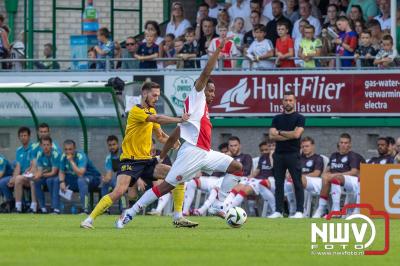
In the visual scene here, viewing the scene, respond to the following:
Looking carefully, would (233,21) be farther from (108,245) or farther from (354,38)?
(108,245)

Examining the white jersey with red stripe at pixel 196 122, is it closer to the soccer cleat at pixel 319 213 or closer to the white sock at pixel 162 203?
the soccer cleat at pixel 319 213

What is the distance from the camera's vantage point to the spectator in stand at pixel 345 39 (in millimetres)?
26625

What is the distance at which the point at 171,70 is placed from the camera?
92.6ft

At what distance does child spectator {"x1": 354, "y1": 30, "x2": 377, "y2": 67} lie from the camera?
26203mm

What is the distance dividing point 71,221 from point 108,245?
19.8 ft

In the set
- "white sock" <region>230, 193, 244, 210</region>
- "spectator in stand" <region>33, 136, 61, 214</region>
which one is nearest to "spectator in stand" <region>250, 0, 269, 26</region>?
"white sock" <region>230, 193, 244, 210</region>

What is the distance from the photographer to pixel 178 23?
2991 cm

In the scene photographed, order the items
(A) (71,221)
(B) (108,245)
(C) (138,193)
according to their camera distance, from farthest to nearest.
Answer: (C) (138,193), (A) (71,221), (B) (108,245)

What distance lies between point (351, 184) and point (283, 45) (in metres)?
3.79

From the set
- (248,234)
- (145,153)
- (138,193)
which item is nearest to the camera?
(248,234)

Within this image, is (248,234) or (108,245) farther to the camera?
(248,234)

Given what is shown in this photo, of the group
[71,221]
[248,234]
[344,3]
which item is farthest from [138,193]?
[248,234]

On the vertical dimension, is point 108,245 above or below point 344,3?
below

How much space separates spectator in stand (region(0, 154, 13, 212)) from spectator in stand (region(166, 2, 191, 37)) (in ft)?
15.0
